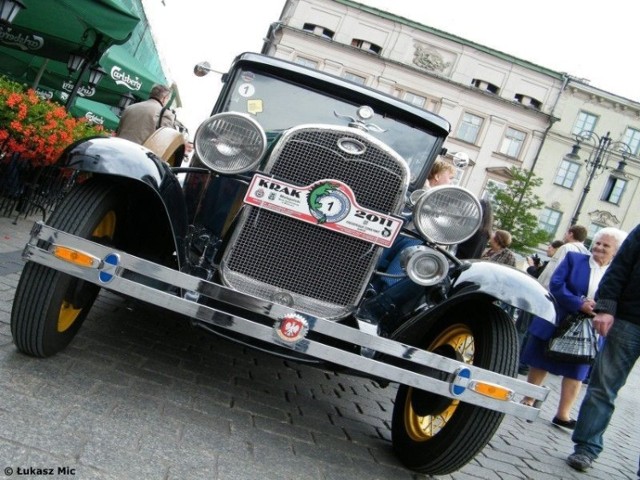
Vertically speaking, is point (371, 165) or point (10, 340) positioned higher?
point (371, 165)

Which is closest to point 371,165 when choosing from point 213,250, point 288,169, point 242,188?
point 288,169

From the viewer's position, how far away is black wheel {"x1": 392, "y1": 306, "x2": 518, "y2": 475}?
7.67 ft

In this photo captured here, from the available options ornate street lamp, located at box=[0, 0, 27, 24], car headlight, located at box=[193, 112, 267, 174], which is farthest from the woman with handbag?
ornate street lamp, located at box=[0, 0, 27, 24]

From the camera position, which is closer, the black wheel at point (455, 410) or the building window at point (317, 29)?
the black wheel at point (455, 410)

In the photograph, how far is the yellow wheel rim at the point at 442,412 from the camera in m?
2.59

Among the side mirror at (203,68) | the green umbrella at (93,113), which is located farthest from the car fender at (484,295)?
the green umbrella at (93,113)

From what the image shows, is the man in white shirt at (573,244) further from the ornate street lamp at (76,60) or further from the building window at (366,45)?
the building window at (366,45)

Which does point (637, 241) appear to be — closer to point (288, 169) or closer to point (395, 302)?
point (395, 302)

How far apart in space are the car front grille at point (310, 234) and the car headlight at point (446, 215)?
130mm

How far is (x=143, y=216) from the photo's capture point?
8.91ft

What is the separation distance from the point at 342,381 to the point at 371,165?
187cm

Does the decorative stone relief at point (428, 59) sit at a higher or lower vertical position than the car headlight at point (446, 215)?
higher

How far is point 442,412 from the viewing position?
2.56m

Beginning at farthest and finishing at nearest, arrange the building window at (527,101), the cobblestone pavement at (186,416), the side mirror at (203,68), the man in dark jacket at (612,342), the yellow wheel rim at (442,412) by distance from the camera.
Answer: the building window at (527,101) → the side mirror at (203,68) → the man in dark jacket at (612,342) → the yellow wheel rim at (442,412) → the cobblestone pavement at (186,416)
